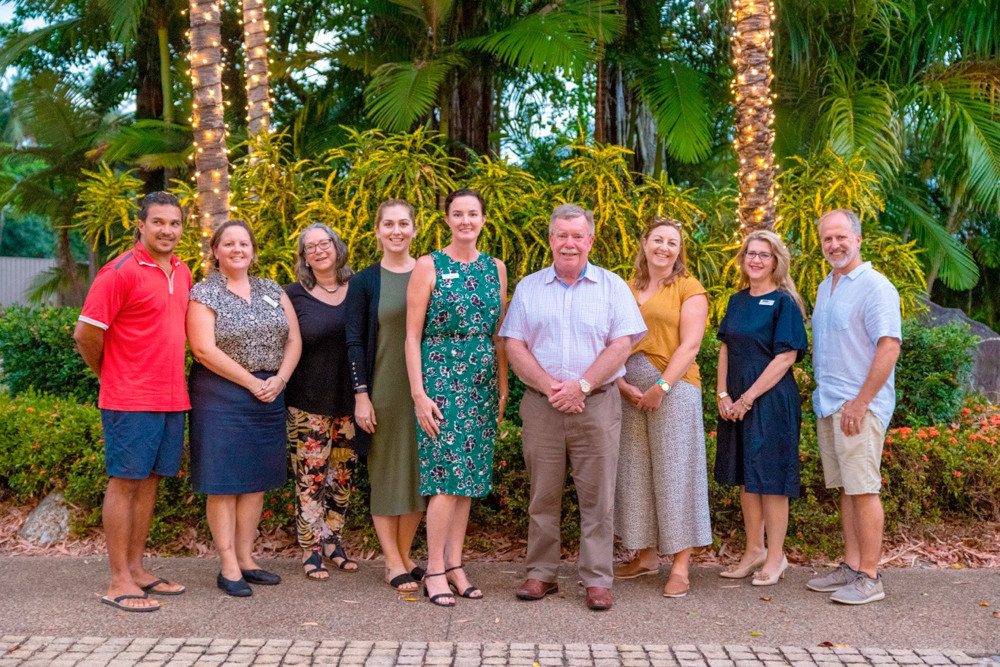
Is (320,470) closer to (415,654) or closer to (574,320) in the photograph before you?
(415,654)

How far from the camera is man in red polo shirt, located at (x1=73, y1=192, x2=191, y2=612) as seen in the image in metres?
4.13

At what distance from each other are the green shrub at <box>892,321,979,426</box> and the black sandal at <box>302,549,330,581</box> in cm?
397

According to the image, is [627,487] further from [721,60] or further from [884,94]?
[721,60]

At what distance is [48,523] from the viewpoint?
5359 millimetres

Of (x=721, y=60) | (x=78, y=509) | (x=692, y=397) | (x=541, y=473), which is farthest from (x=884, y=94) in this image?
(x=78, y=509)

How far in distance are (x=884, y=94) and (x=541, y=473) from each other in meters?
8.04

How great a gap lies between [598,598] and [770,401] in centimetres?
131

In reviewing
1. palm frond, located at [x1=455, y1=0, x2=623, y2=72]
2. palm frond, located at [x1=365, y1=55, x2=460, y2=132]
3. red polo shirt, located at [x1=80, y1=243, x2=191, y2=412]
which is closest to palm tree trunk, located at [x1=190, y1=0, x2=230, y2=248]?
palm frond, located at [x1=365, y1=55, x2=460, y2=132]

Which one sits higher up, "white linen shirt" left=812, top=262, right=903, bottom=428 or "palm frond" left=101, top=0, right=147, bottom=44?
"palm frond" left=101, top=0, right=147, bottom=44

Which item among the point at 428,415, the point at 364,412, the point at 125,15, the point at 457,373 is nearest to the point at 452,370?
the point at 457,373

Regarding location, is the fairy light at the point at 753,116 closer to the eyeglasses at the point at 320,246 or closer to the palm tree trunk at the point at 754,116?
the palm tree trunk at the point at 754,116

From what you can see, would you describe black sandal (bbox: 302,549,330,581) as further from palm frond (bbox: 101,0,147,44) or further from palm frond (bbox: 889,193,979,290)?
palm frond (bbox: 889,193,979,290)

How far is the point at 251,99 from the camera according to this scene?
7.21 m

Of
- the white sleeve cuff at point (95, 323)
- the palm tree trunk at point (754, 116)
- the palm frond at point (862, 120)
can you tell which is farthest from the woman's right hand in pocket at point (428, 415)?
the palm frond at point (862, 120)
